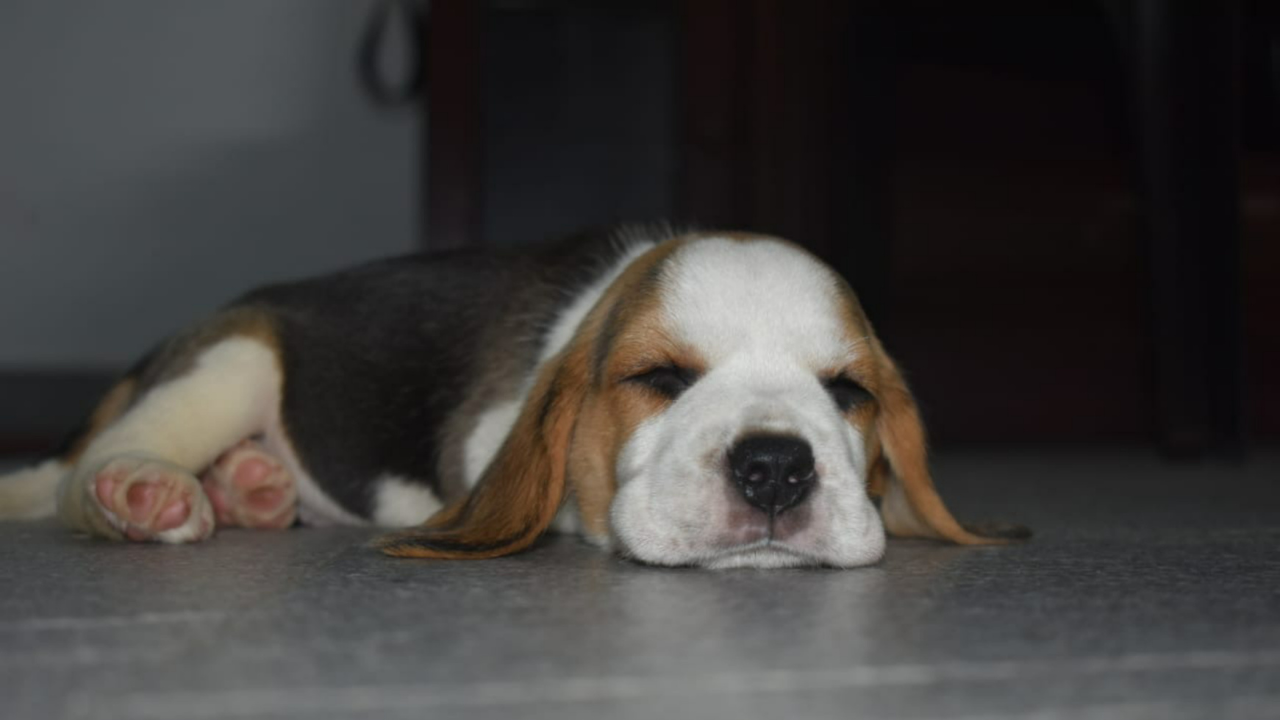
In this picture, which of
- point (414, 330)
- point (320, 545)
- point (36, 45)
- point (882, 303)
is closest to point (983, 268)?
point (882, 303)

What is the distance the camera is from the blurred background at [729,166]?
197 inches

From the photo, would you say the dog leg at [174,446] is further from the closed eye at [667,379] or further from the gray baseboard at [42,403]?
the gray baseboard at [42,403]

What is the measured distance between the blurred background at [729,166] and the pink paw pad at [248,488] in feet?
11.0

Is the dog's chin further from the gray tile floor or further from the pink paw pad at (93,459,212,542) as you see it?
the pink paw pad at (93,459,212,542)

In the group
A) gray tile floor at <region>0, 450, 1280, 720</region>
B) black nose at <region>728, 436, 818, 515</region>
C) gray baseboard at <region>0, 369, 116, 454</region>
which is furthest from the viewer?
gray baseboard at <region>0, 369, 116, 454</region>

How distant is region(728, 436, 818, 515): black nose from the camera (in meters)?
1.82

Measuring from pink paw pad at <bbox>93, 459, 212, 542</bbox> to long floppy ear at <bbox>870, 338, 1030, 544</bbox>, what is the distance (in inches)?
45.4

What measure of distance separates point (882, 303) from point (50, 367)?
4358 mm

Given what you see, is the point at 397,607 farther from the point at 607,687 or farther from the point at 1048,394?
the point at 1048,394

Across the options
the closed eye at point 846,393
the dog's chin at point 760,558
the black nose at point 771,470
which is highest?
the closed eye at point 846,393

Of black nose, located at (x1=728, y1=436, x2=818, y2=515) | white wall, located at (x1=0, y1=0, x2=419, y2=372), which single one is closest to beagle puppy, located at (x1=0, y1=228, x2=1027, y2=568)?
black nose, located at (x1=728, y1=436, x2=818, y2=515)

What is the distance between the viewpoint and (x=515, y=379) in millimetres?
2551

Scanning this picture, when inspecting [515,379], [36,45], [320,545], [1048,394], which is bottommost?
[1048,394]

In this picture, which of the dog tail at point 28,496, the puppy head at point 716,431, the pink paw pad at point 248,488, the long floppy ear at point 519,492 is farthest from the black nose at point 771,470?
the dog tail at point 28,496
